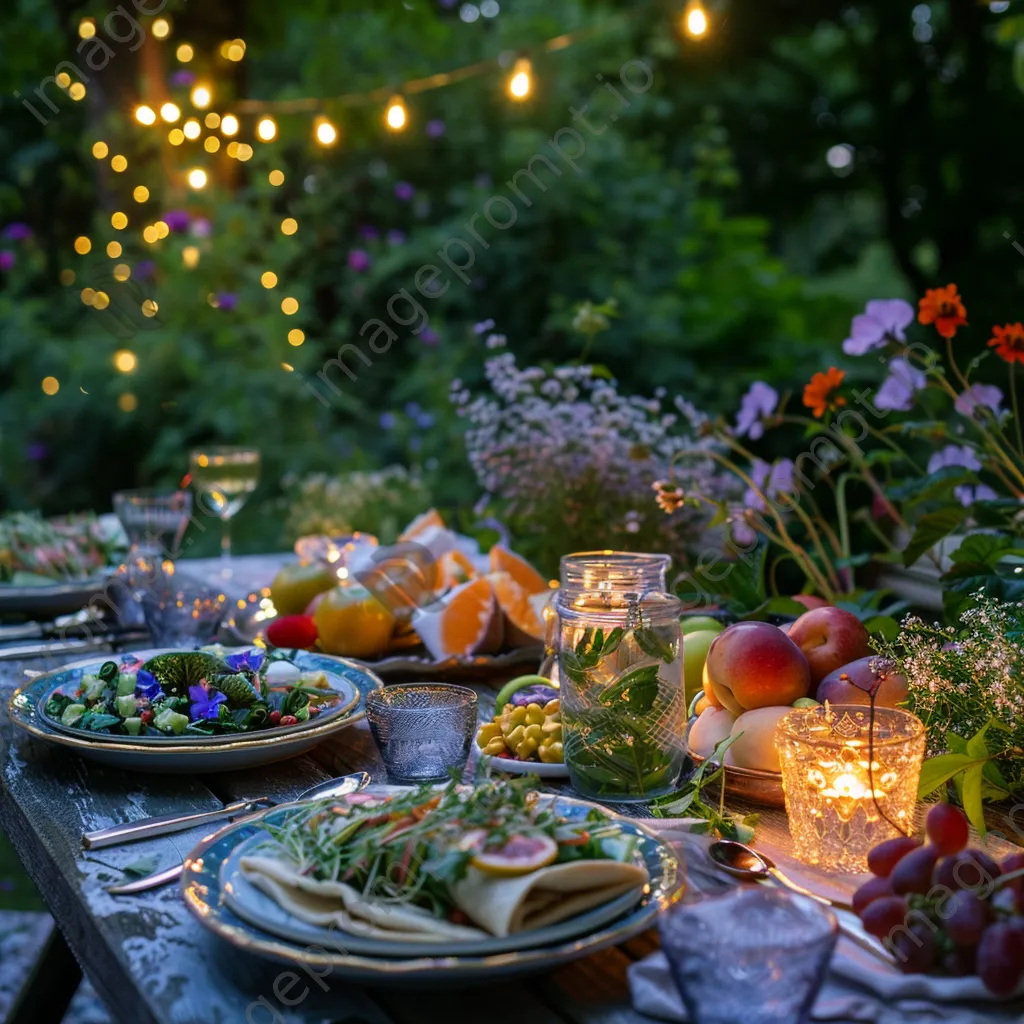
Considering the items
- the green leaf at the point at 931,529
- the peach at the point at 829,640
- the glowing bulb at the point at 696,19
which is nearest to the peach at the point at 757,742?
the peach at the point at 829,640

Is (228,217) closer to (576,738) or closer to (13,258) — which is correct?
(13,258)

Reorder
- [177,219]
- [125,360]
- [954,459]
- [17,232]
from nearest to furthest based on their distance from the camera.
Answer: [954,459], [177,219], [125,360], [17,232]

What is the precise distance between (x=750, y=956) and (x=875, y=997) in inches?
5.7

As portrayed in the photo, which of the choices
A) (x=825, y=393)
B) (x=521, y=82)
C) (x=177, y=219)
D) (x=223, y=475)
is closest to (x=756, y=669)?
(x=825, y=393)

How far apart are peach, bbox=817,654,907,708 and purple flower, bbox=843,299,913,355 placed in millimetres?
587

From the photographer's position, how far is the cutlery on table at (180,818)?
90 cm

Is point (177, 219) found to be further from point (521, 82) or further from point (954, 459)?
point (954, 459)

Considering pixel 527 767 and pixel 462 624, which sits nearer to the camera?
pixel 527 767

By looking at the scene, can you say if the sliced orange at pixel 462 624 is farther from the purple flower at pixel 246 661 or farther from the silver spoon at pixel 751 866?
the silver spoon at pixel 751 866

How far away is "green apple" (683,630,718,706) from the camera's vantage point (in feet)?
4.36

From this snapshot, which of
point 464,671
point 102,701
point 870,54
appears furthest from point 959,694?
point 870,54

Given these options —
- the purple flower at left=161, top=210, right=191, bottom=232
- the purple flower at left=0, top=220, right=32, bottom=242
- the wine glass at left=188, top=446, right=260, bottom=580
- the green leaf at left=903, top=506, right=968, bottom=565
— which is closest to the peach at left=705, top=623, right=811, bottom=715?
the green leaf at left=903, top=506, right=968, bottom=565

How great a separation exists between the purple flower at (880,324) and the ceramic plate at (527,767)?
0.74m

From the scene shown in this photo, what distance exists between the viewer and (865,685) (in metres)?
1.11
